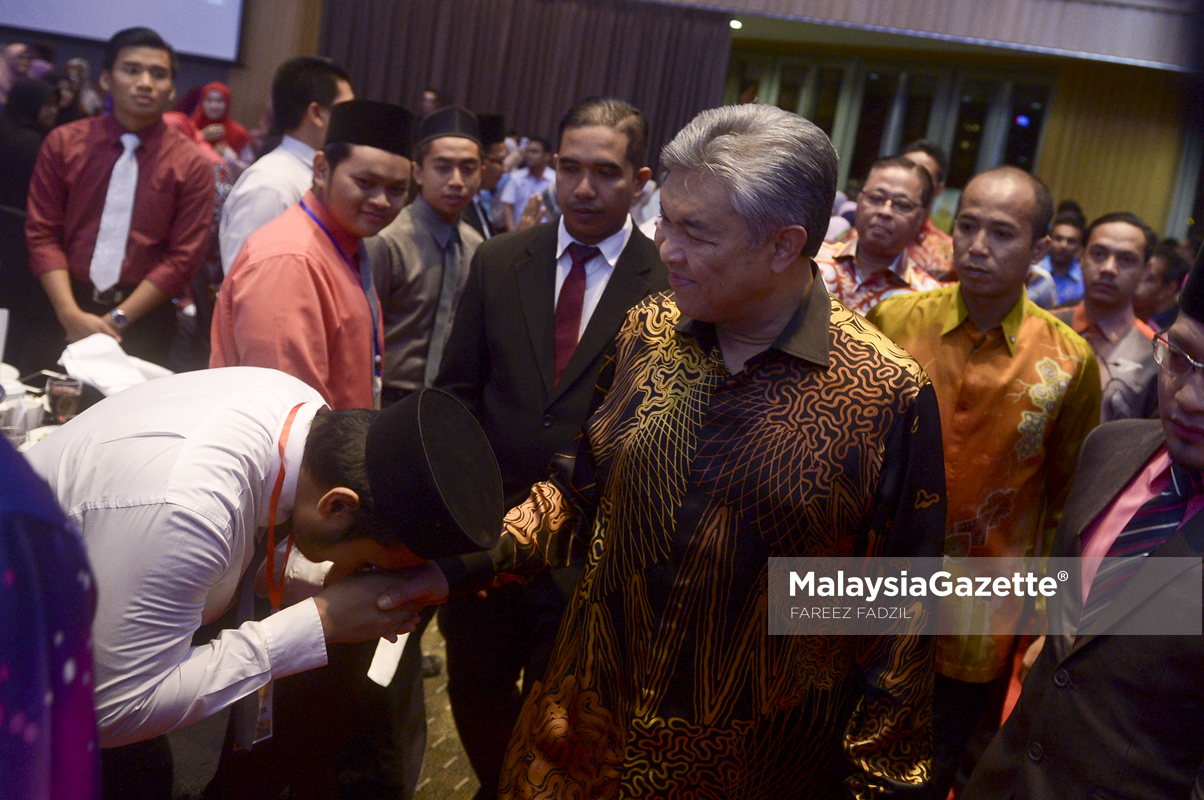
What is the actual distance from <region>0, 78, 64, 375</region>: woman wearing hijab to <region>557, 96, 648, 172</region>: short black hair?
2348 millimetres

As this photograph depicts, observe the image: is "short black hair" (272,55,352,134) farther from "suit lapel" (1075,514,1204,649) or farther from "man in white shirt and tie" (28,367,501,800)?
"suit lapel" (1075,514,1204,649)

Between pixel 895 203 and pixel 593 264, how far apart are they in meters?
1.10

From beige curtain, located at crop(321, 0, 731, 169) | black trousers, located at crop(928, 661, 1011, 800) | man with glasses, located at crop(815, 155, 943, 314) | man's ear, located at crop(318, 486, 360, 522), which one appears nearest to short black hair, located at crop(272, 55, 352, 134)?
man with glasses, located at crop(815, 155, 943, 314)

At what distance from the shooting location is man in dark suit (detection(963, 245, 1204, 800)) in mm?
1196

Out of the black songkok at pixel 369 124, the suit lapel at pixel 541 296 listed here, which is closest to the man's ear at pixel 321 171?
the black songkok at pixel 369 124

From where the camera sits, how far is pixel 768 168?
1.26 metres

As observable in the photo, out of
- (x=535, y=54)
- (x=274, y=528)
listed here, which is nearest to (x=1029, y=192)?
(x=274, y=528)

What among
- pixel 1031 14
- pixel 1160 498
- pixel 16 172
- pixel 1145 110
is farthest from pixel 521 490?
pixel 1145 110

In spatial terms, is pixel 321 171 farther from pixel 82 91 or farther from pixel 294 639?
pixel 82 91

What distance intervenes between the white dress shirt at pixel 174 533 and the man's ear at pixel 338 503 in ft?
0.33

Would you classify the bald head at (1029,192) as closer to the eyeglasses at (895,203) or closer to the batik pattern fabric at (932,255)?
the eyeglasses at (895,203)

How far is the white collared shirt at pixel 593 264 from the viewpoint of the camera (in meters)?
2.27

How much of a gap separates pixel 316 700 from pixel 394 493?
0.68 meters

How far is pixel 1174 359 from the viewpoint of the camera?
1317 mm
